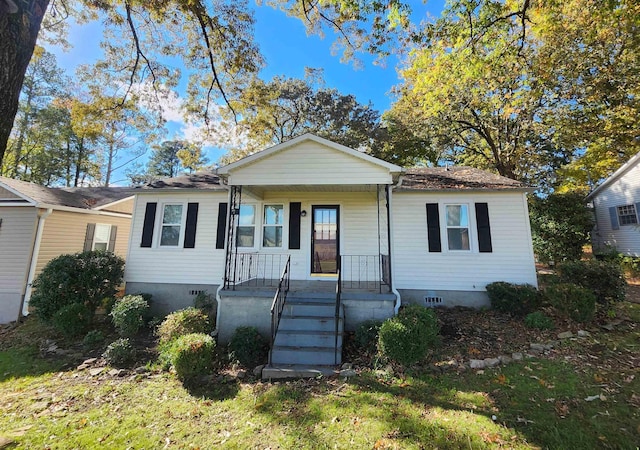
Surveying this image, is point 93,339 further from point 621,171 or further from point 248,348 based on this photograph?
point 621,171

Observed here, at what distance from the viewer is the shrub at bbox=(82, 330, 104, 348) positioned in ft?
20.9

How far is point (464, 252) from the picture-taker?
26.8 feet

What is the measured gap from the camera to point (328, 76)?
16406mm

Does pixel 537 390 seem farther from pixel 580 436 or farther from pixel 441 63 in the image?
pixel 441 63

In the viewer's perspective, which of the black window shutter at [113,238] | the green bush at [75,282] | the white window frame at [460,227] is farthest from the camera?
the black window shutter at [113,238]

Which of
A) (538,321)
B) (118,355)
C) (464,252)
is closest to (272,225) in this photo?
(118,355)

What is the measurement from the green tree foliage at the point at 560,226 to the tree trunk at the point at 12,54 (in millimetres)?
16795

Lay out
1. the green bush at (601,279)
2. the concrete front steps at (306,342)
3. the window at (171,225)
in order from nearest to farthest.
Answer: the concrete front steps at (306,342), the green bush at (601,279), the window at (171,225)

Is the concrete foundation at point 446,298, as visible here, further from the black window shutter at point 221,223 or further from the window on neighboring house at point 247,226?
the black window shutter at point 221,223

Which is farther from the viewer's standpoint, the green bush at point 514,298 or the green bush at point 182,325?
the green bush at point 514,298

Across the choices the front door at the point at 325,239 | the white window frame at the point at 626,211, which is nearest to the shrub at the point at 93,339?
the front door at the point at 325,239

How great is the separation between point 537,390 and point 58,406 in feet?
24.0

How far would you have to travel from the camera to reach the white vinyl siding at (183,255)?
341 inches

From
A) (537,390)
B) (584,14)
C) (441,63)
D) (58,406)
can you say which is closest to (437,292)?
(537,390)
